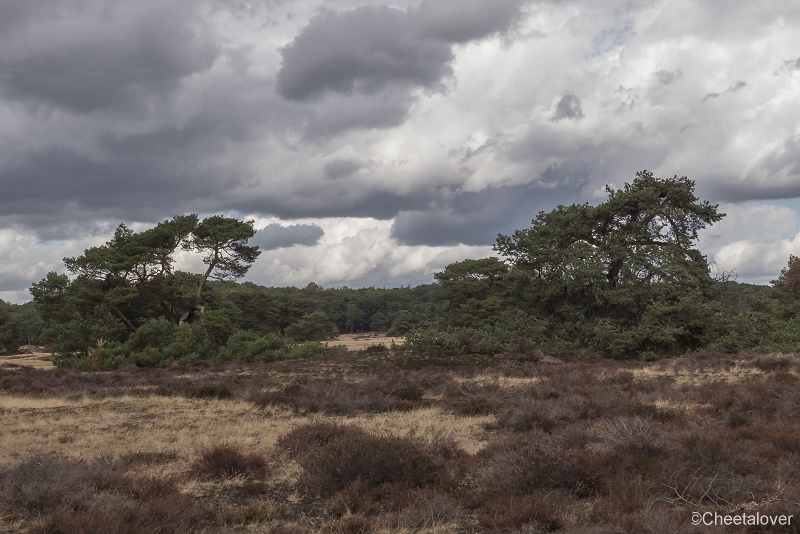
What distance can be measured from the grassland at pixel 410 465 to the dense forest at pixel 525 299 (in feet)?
49.3

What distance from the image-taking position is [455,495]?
6309mm

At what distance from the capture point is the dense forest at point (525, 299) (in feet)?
93.2

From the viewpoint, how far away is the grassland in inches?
213

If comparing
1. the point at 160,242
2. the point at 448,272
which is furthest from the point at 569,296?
the point at 160,242

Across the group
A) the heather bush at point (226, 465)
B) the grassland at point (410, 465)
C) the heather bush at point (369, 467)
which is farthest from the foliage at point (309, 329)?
the heather bush at point (369, 467)

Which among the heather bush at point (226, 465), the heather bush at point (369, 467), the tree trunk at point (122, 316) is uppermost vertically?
the tree trunk at point (122, 316)

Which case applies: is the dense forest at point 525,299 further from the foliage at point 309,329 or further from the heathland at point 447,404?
the foliage at point 309,329

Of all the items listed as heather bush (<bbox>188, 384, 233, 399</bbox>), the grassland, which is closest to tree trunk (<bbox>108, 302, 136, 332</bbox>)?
heather bush (<bbox>188, 384, 233, 399</bbox>)

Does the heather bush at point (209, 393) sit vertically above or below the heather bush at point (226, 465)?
below

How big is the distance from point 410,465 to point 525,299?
27.5m

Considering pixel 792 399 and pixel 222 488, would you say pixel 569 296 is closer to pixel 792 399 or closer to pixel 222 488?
pixel 792 399

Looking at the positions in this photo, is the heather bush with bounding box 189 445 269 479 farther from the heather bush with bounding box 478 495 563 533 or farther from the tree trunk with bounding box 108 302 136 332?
the tree trunk with bounding box 108 302 136 332

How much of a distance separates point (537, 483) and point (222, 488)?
3777 mm

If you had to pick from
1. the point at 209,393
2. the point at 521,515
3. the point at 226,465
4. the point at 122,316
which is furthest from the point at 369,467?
the point at 122,316
